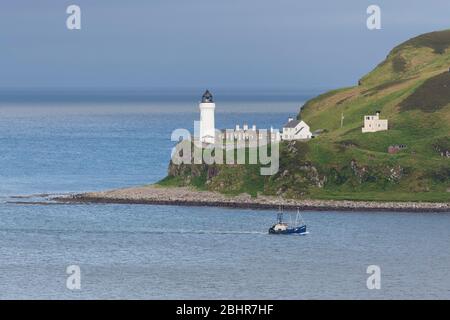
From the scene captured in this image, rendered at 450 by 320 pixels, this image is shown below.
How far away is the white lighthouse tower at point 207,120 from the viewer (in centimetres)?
18938

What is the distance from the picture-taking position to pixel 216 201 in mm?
170375

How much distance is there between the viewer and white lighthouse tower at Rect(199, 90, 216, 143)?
189375 mm

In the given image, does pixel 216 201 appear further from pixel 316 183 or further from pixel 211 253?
pixel 211 253

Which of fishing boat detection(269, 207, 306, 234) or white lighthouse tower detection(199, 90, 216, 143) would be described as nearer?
fishing boat detection(269, 207, 306, 234)

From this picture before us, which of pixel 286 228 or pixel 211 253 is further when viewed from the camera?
pixel 286 228

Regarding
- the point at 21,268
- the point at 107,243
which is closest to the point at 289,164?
the point at 107,243

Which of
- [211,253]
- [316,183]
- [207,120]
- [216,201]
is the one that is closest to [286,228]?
[211,253]

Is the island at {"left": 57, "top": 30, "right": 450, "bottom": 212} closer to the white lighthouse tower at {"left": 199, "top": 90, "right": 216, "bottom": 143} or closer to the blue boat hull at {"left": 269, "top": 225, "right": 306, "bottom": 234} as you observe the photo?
the white lighthouse tower at {"left": 199, "top": 90, "right": 216, "bottom": 143}

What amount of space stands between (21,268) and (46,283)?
8285mm

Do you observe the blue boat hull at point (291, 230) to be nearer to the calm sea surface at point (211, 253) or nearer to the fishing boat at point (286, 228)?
the fishing boat at point (286, 228)

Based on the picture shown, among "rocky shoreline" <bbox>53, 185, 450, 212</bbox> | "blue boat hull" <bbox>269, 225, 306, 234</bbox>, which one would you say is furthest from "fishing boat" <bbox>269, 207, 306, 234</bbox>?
"rocky shoreline" <bbox>53, 185, 450, 212</bbox>

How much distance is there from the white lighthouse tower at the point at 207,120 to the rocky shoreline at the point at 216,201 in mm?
12262

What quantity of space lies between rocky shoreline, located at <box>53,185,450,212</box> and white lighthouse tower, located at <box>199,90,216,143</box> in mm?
12262

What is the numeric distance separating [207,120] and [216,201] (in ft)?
76.8
